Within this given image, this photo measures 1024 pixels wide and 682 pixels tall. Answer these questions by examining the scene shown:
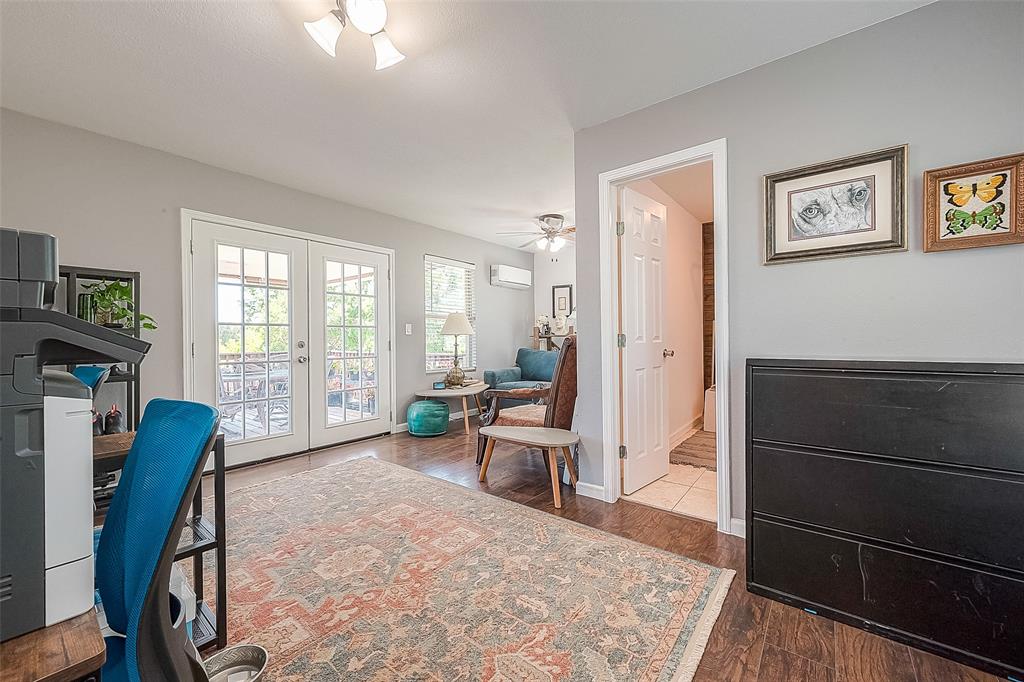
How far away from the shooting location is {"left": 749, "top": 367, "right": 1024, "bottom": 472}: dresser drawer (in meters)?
1.40

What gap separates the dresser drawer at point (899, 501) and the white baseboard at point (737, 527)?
1.99ft

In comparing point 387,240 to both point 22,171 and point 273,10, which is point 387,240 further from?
point 273,10

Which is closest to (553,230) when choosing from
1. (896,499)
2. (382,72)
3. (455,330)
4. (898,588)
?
(455,330)

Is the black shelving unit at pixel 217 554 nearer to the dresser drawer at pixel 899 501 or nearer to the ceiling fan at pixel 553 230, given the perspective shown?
the dresser drawer at pixel 899 501

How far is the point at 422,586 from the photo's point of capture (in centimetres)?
190

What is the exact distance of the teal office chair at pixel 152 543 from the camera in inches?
27.9

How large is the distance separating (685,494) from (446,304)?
3.74m

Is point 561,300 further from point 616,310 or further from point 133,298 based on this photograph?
point 133,298

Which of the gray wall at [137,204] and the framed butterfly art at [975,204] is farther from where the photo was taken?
the gray wall at [137,204]

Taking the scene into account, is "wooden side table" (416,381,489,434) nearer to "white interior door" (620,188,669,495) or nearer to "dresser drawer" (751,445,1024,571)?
"white interior door" (620,188,669,495)

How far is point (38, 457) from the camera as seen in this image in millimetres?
603

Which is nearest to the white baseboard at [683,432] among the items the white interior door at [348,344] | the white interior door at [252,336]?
the white interior door at [348,344]

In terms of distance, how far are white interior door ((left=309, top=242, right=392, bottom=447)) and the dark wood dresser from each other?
12.4ft

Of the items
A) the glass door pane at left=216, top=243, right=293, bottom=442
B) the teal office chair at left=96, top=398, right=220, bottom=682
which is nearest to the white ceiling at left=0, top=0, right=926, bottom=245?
the glass door pane at left=216, top=243, right=293, bottom=442
